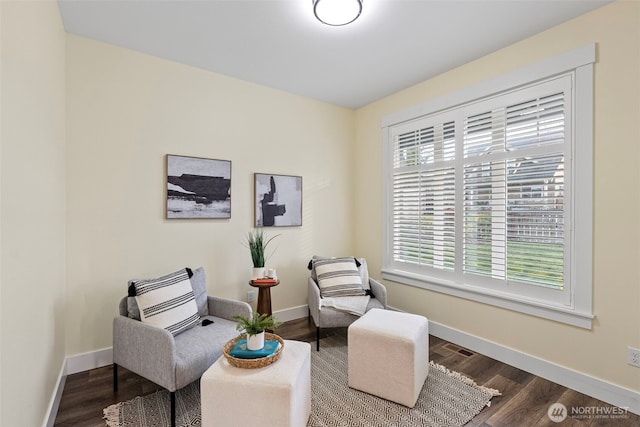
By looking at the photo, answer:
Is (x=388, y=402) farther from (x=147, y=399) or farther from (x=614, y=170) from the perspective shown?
(x=614, y=170)

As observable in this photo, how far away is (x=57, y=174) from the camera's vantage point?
2.10m

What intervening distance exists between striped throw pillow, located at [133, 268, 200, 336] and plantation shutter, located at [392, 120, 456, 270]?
7.49ft

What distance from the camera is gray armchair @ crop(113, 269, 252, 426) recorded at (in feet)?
6.14

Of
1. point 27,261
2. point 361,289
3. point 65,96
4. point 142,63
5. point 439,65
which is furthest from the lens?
point 361,289

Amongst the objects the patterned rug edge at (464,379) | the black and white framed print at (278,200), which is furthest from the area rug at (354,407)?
the black and white framed print at (278,200)

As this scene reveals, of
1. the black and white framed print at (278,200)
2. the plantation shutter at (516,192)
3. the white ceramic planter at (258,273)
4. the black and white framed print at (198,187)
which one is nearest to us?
the plantation shutter at (516,192)

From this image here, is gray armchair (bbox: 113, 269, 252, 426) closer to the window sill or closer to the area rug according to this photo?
the area rug

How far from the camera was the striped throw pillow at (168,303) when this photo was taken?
216 centimetres

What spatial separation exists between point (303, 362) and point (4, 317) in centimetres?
131

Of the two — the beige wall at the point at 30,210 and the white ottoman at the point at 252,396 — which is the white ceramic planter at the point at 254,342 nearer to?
the white ottoman at the point at 252,396

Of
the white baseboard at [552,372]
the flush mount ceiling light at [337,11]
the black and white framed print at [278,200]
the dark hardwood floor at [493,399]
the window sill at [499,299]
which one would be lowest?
the dark hardwood floor at [493,399]

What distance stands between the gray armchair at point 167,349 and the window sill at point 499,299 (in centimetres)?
184

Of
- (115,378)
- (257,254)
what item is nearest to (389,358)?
(257,254)

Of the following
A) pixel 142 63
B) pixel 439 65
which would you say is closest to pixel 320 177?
pixel 439 65
